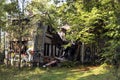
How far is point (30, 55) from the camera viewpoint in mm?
27438

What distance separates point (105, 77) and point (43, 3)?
34.5ft

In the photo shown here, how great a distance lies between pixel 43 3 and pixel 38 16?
123cm

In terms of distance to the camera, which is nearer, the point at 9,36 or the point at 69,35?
the point at 69,35

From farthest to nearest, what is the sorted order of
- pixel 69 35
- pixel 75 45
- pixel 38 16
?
pixel 75 45 → pixel 38 16 → pixel 69 35

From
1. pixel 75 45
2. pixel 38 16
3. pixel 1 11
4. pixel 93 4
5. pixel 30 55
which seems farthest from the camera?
pixel 75 45

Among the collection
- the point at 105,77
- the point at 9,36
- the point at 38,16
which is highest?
the point at 38,16

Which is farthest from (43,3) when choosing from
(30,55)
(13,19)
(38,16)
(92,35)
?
(92,35)

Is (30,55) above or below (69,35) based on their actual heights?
below

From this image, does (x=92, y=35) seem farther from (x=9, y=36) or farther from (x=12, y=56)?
(x=12, y=56)

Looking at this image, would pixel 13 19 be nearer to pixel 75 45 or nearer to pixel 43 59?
pixel 43 59

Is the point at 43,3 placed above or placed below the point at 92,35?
above

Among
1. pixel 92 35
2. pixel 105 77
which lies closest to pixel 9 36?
pixel 92 35

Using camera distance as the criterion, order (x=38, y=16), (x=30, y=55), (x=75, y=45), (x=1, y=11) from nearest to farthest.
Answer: (x=1, y=11)
(x=38, y=16)
(x=30, y=55)
(x=75, y=45)

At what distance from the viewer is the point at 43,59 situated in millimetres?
27766
